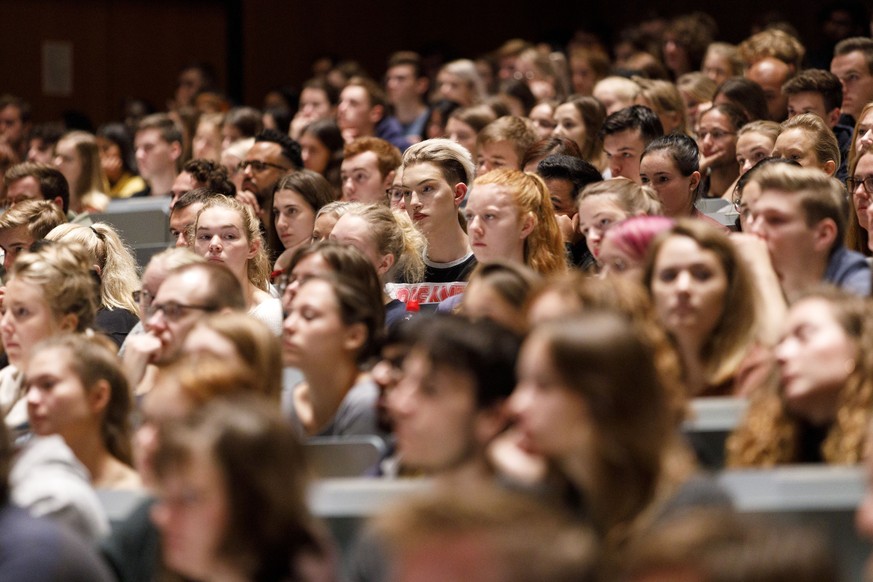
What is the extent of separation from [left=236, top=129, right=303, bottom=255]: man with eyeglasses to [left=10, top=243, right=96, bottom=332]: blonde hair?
1.61 metres

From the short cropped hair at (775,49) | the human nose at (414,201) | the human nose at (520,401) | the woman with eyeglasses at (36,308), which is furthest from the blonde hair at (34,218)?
the short cropped hair at (775,49)

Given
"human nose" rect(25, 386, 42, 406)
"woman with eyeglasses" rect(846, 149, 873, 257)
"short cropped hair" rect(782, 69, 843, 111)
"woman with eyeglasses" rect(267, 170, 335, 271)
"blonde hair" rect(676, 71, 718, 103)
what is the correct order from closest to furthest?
"human nose" rect(25, 386, 42, 406) < "woman with eyeglasses" rect(846, 149, 873, 257) < "woman with eyeglasses" rect(267, 170, 335, 271) < "short cropped hair" rect(782, 69, 843, 111) < "blonde hair" rect(676, 71, 718, 103)

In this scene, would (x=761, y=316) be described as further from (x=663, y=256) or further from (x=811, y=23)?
(x=811, y=23)

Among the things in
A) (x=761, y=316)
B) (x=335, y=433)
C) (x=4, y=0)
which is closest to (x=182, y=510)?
(x=335, y=433)

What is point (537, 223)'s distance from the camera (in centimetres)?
385

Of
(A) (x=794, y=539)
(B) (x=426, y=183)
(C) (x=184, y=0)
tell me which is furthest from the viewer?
(C) (x=184, y=0)

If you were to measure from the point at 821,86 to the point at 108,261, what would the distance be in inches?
105

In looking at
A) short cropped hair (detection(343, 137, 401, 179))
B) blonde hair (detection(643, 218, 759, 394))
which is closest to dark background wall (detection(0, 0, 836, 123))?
short cropped hair (detection(343, 137, 401, 179))

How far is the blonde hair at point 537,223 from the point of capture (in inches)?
150

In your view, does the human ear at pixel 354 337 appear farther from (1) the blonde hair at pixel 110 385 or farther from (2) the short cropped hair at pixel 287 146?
(2) the short cropped hair at pixel 287 146

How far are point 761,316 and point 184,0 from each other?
7433mm

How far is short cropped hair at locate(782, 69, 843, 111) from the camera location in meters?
5.18

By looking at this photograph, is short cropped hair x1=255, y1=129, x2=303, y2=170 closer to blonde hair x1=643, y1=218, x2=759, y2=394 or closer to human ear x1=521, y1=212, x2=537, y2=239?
human ear x1=521, y1=212, x2=537, y2=239

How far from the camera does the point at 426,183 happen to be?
169 inches
